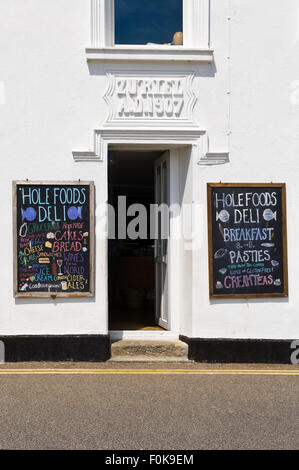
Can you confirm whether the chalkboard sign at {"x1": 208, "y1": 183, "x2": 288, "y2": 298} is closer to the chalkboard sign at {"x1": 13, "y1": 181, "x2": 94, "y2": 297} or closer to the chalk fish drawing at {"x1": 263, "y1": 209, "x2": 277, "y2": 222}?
the chalk fish drawing at {"x1": 263, "y1": 209, "x2": 277, "y2": 222}

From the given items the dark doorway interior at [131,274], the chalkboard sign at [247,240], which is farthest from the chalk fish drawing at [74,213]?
the dark doorway interior at [131,274]

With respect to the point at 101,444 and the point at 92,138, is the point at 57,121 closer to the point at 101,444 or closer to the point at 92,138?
the point at 92,138

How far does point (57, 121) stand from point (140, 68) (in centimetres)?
125

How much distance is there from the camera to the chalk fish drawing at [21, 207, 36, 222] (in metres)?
7.15

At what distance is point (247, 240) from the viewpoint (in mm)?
7293

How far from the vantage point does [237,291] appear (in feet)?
23.6

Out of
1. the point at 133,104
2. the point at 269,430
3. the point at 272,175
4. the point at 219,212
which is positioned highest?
the point at 133,104

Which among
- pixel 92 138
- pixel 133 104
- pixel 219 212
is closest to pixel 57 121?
pixel 92 138

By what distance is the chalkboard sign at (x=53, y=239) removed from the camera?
23.4 ft

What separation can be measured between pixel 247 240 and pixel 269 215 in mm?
428

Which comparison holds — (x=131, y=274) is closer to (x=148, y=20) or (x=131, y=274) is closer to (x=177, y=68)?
(x=177, y=68)

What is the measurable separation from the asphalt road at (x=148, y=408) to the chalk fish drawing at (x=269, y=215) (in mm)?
1859

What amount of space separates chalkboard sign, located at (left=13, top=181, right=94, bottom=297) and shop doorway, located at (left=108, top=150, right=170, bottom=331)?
0.76m

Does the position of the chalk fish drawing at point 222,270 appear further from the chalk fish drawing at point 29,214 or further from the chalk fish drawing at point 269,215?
the chalk fish drawing at point 29,214
